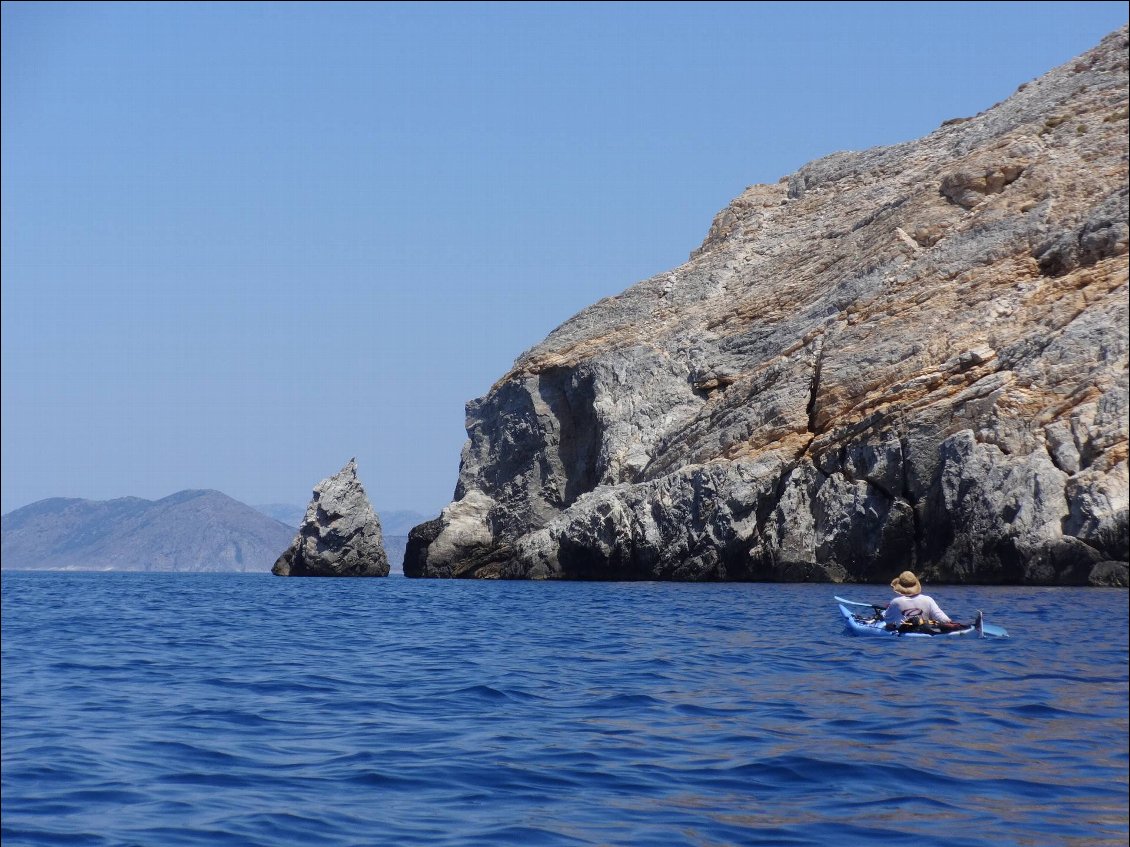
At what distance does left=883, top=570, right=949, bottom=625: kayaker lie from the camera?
65.5 feet

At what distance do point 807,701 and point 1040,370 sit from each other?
30408 mm

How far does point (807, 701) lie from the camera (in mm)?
12508

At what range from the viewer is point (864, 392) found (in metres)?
46.9

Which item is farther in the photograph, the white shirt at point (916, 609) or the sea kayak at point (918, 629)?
the white shirt at point (916, 609)

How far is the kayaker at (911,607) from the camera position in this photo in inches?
786

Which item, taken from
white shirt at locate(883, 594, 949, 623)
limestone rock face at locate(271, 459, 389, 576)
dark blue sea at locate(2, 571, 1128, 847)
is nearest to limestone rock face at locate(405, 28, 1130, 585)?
limestone rock face at locate(271, 459, 389, 576)

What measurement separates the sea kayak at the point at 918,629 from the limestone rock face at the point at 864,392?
12.3 m

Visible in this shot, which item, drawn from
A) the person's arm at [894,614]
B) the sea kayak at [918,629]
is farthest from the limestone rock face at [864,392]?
the person's arm at [894,614]

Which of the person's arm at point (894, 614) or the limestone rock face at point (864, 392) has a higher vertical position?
the limestone rock face at point (864, 392)

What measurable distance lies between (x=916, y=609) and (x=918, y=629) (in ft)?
1.01

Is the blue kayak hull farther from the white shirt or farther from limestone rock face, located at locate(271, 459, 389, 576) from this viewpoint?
limestone rock face, located at locate(271, 459, 389, 576)

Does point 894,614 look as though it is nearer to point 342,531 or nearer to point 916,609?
point 916,609

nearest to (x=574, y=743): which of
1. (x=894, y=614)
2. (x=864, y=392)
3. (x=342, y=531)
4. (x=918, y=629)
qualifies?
(x=918, y=629)

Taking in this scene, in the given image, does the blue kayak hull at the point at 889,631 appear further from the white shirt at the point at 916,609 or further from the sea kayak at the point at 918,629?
the white shirt at the point at 916,609
